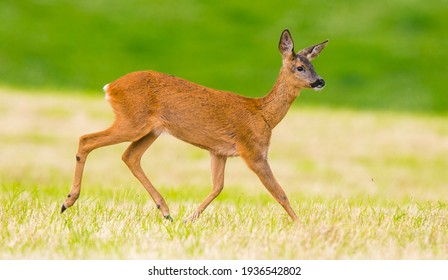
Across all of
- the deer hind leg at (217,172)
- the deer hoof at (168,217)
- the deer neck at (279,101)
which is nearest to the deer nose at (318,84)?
the deer neck at (279,101)

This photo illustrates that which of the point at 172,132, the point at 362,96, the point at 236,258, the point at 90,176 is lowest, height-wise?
the point at 236,258

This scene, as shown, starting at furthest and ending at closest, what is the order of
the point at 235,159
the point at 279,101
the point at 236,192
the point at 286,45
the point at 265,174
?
the point at 235,159 → the point at 236,192 → the point at 279,101 → the point at 286,45 → the point at 265,174

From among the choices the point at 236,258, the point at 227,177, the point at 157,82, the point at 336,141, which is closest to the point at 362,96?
the point at 336,141

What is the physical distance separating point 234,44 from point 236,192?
17.8 metres

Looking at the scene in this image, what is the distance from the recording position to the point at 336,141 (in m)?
18.5

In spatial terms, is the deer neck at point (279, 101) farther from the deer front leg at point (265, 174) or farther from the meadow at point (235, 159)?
the meadow at point (235, 159)

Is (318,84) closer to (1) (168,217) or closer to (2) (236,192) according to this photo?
(1) (168,217)

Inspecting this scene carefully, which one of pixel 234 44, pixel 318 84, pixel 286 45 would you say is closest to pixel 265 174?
pixel 318 84

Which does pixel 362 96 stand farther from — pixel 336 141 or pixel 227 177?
pixel 227 177

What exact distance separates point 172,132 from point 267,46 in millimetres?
21625

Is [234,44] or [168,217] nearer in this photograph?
[168,217]

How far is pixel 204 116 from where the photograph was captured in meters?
8.79

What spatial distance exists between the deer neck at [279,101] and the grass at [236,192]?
35.7 inches

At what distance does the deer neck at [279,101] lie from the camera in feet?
29.7
